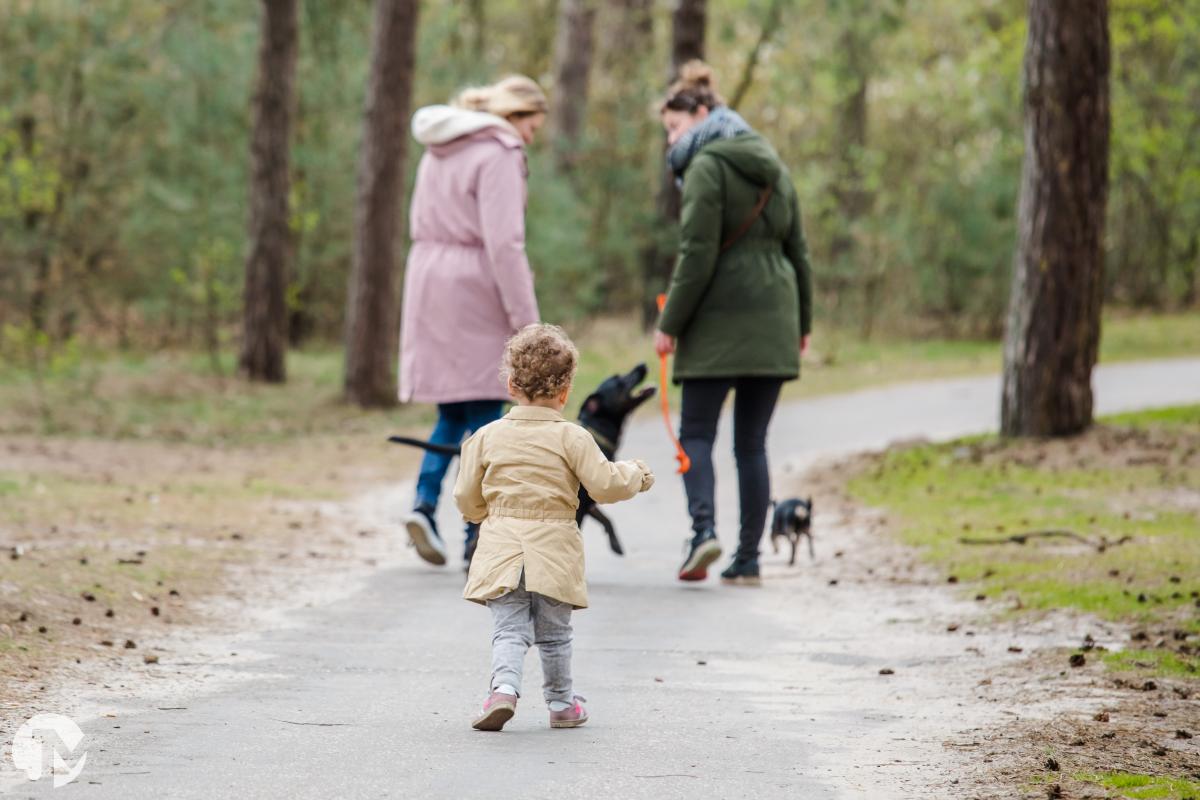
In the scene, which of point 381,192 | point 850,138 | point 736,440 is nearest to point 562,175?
point 850,138

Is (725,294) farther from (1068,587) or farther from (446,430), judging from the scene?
(1068,587)

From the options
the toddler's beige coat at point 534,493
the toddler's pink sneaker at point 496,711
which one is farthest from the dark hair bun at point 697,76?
the toddler's pink sneaker at point 496,711

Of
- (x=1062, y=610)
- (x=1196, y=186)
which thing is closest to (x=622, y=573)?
(x=1062, y=610)

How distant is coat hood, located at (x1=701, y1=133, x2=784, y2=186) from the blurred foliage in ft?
42.9

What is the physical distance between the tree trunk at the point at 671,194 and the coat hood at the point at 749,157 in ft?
47.5

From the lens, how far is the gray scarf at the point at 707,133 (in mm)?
7953

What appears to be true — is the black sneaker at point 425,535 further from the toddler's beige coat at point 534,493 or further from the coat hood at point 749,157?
the toddler's beige coat at point 534,493

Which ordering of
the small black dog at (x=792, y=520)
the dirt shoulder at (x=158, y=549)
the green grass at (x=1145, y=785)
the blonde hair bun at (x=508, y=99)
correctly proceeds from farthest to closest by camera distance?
the small black dog at (x=792, y=520)
the blonde hair bun at (x=508, y=99)
the dirt shoulder at (x=158, y=549)
the green grass at (x=1145, y=785)

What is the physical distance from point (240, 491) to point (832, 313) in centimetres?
1525

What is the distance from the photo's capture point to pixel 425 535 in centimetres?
831

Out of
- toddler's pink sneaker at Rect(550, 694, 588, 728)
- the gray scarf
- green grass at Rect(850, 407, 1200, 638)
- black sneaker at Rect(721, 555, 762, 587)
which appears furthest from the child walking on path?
black sneaker at Rect(721, 555, 762, 587)

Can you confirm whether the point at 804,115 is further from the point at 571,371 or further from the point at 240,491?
the point at 571,371

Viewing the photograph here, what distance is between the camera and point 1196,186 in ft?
95.1

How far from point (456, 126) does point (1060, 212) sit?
21.2 ft
